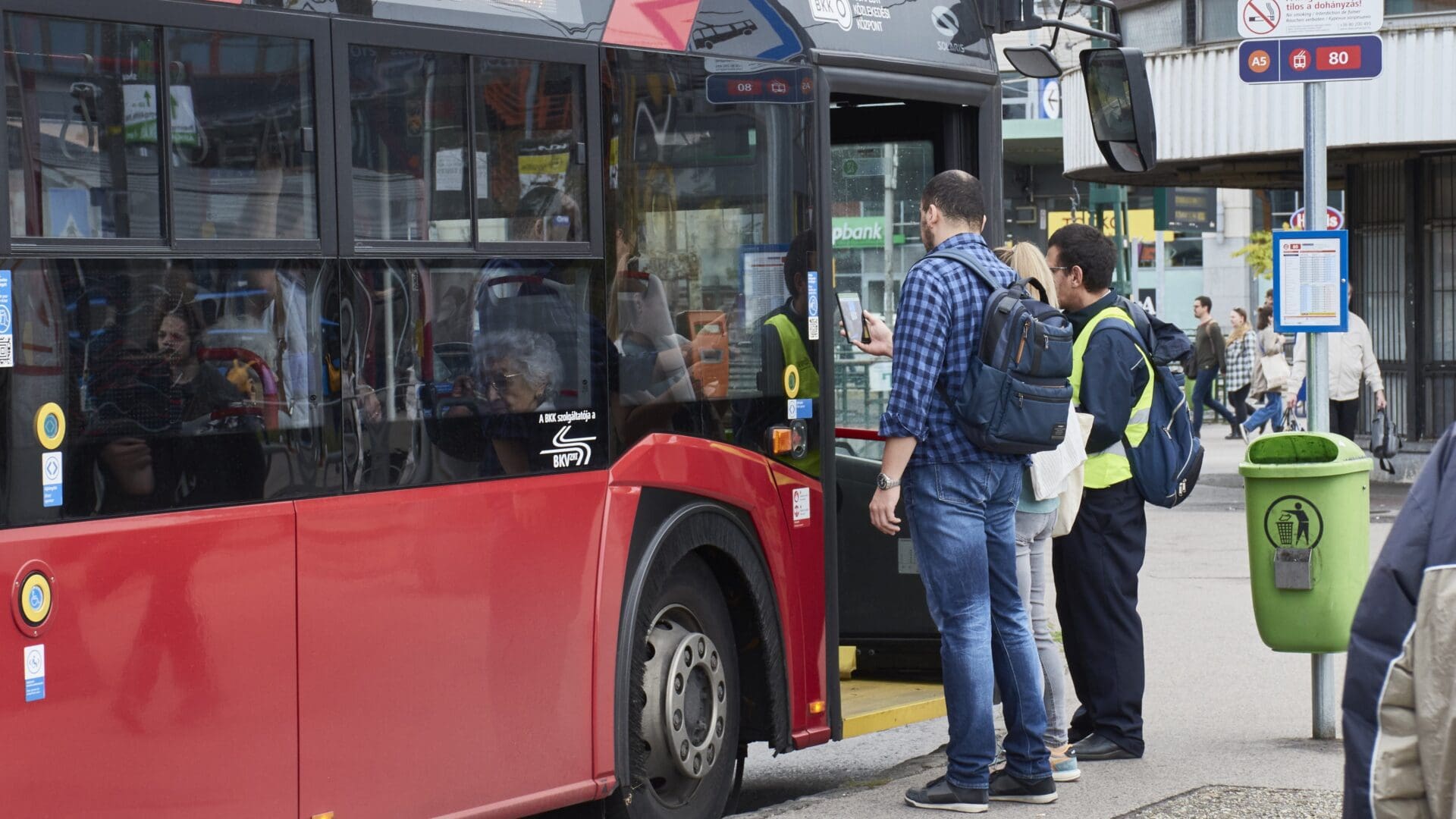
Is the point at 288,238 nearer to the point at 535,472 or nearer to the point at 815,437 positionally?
the point at 535,472

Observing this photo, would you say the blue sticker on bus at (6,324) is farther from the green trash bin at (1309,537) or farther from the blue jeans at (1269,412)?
the blue jeans at (1269,412)

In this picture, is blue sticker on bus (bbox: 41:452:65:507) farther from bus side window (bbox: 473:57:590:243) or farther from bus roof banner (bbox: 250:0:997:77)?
bus side window (bbox: 473:57:590:243)

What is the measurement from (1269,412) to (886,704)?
14595 millimetres

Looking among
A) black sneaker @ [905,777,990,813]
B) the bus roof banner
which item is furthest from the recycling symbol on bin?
the bus roof banner

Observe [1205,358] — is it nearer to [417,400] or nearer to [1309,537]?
[1309,537]

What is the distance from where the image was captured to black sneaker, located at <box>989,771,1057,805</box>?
597 centimetres

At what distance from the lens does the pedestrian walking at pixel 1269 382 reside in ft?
64.2

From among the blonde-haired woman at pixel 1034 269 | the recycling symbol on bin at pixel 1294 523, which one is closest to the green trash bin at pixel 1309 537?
the recycling symbol on bin at pixel 1294 523

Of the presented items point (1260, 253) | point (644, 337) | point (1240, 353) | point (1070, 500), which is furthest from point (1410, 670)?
point (1260, 253)

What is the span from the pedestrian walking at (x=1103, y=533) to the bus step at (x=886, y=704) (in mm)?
542

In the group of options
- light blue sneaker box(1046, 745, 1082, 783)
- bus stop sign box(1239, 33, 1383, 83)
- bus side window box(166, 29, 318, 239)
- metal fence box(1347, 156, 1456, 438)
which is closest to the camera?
bus side window box(166, 29, 318, 239)

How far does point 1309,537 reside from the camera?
6.50 m

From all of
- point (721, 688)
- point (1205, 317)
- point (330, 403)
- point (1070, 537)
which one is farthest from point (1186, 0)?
point (330, 403)

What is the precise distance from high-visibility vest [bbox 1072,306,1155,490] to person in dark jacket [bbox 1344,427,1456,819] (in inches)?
167
